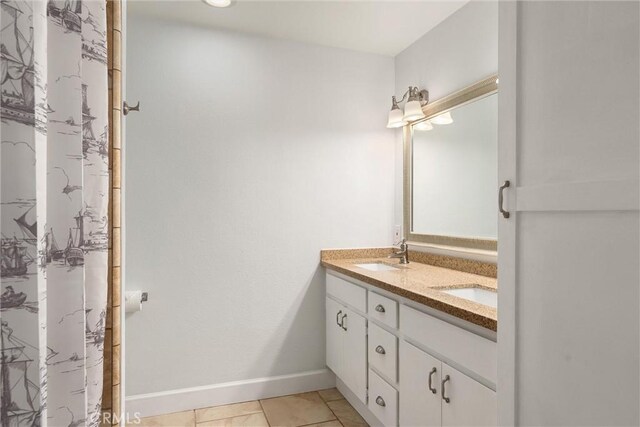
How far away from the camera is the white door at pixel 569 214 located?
667mm

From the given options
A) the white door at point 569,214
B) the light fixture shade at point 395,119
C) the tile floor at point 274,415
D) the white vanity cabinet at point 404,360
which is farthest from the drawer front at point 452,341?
the light fixture shade at point 395,119

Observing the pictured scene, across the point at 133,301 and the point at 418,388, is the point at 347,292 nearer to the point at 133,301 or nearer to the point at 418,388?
the point at 418,388

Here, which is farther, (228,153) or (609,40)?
(228,153)

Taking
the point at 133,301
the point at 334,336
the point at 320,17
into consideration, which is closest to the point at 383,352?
the point at 334,336

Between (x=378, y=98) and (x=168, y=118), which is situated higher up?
(x=378, y=98)

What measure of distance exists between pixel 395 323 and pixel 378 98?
1.69 meters

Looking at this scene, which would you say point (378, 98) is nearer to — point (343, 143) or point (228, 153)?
point (343, 143)

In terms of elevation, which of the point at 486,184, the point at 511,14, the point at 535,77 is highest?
the point at 511,14

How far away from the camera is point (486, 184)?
1.99 m

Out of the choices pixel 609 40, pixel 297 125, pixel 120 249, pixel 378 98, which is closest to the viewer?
pixel 609 40

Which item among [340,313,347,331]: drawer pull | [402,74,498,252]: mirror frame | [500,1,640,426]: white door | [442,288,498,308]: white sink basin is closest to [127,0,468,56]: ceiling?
[402,74,498,252]: mirror frame

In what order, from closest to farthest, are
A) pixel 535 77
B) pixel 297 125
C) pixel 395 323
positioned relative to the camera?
pixel 535 77 → pixel 395 323 → pixel 297 125

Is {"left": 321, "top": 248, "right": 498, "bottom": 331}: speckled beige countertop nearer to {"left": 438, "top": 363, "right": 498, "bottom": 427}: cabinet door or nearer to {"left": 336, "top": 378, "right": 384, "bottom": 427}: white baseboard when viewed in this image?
{"left": 438, "top": 363, "right": 498, "bottom": 427}: cabinet door

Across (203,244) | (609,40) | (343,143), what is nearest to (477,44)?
(343,143)
